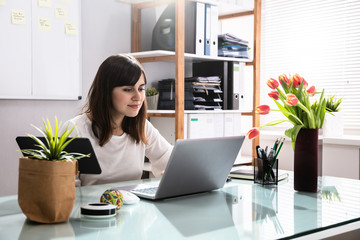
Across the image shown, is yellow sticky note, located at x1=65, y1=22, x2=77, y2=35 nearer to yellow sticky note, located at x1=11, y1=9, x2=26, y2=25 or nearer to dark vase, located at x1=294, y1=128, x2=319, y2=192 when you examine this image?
yellow sticky note, located at x1=11, y1=9, x2=26, y2=25

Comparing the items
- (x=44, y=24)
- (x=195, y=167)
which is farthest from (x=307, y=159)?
(x=44, y=24)

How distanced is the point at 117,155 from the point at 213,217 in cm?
88

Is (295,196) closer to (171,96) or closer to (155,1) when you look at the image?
(171,96)

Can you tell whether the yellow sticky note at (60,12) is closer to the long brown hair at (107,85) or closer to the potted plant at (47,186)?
the long brown hair at (107,85)

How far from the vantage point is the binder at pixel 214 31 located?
308cm

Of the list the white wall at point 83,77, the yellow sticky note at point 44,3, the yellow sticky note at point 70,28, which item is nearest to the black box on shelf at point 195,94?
the white wall at point 83,77

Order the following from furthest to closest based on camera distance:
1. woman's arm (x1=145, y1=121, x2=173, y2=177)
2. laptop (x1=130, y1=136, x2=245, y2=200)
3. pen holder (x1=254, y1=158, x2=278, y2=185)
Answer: woman's arm (x1=145, y1=121, x2=173, y2=177) → pen holder (x1=254, y1=158, x2=278, y2=185) → laptop (x1=130, y1=136, x2=245, y2=200)

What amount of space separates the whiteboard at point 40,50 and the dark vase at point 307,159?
1.64 metres

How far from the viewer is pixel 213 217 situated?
123cm

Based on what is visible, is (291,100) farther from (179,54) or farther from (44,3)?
(44,3)

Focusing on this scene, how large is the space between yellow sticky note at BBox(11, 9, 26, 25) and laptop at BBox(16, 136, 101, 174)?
128cm

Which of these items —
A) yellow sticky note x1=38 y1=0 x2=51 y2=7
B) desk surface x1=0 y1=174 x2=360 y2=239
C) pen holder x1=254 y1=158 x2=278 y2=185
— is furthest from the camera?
yellow sticky note x1=38 y1=0 x2=51 y2=7

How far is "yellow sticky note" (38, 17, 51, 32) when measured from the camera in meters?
2.65

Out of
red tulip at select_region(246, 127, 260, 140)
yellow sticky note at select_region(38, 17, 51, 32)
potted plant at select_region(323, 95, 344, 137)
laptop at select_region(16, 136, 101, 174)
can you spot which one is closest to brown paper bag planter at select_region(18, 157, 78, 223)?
laptop at select_region(16, 136, 101, 174)
